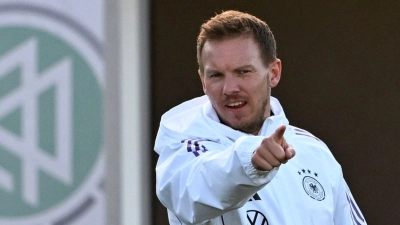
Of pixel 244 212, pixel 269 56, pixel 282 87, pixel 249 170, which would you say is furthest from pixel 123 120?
pixel 282 87

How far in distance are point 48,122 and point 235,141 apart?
0.52 meters

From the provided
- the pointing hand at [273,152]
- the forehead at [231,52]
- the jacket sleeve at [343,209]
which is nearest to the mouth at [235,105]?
the forehead at [231,52]

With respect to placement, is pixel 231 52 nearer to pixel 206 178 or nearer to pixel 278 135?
pixel 206 178

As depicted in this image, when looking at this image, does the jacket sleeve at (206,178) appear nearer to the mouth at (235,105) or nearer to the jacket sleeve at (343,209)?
the mouth at (235,105)

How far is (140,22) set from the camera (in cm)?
221

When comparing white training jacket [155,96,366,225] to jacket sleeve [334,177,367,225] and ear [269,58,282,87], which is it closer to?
jacket sleeve [334,177,367,225]

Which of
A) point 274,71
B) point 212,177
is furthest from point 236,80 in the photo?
point 212,177

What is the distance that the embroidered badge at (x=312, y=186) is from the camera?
2613 mm

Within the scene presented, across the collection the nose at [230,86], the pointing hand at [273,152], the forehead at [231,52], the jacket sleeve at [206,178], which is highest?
the forehead at [231,52]

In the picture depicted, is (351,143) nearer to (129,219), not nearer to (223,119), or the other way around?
(223,119)

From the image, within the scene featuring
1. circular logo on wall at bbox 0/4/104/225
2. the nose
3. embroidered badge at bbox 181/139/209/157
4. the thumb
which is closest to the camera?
the thumb

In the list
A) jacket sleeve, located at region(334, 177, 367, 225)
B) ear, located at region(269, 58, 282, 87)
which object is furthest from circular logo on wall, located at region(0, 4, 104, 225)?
jacket sleeve, located at region(334, 177, 367, 225)

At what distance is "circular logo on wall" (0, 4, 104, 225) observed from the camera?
7.16 ft

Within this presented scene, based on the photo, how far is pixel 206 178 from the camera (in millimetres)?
2100
